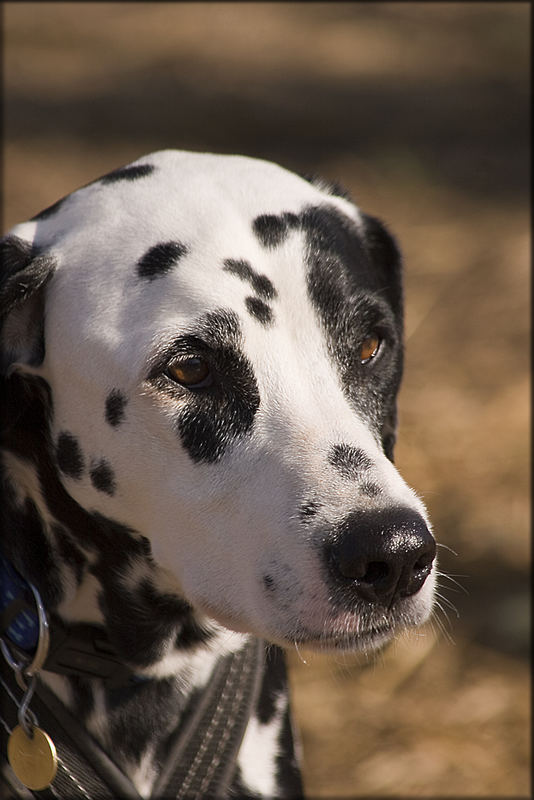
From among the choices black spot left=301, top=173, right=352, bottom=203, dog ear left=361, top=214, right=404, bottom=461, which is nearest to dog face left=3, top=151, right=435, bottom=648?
dog ear left=361, top=214, right=404, bottom=461

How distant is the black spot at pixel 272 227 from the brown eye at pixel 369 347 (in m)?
0.34

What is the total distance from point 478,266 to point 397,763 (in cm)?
465

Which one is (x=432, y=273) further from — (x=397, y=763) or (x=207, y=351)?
(x=207, y=351)

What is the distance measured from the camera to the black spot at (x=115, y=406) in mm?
2600

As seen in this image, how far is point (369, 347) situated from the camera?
2828mm

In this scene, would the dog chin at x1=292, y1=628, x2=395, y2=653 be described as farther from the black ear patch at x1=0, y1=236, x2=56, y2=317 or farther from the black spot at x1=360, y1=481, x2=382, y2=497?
the black ear patch at x1=0, y1=236, x2=56, y2=317

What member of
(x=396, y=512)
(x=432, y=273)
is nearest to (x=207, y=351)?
(x=396, y=512)

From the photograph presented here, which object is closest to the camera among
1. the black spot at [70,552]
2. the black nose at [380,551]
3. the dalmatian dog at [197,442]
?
the black nose at [380,551]

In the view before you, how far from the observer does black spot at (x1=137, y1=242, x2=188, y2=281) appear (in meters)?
2.63

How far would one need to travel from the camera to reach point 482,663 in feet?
16.0

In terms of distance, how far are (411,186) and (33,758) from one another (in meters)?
7.76

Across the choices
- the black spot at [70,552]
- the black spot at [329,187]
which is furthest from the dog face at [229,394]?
the black spot at [329,187]

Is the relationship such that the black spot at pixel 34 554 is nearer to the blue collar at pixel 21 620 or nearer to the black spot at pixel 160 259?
the blue collar at pixel 21 620

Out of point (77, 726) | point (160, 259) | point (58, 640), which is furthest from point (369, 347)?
point (77, 726)
